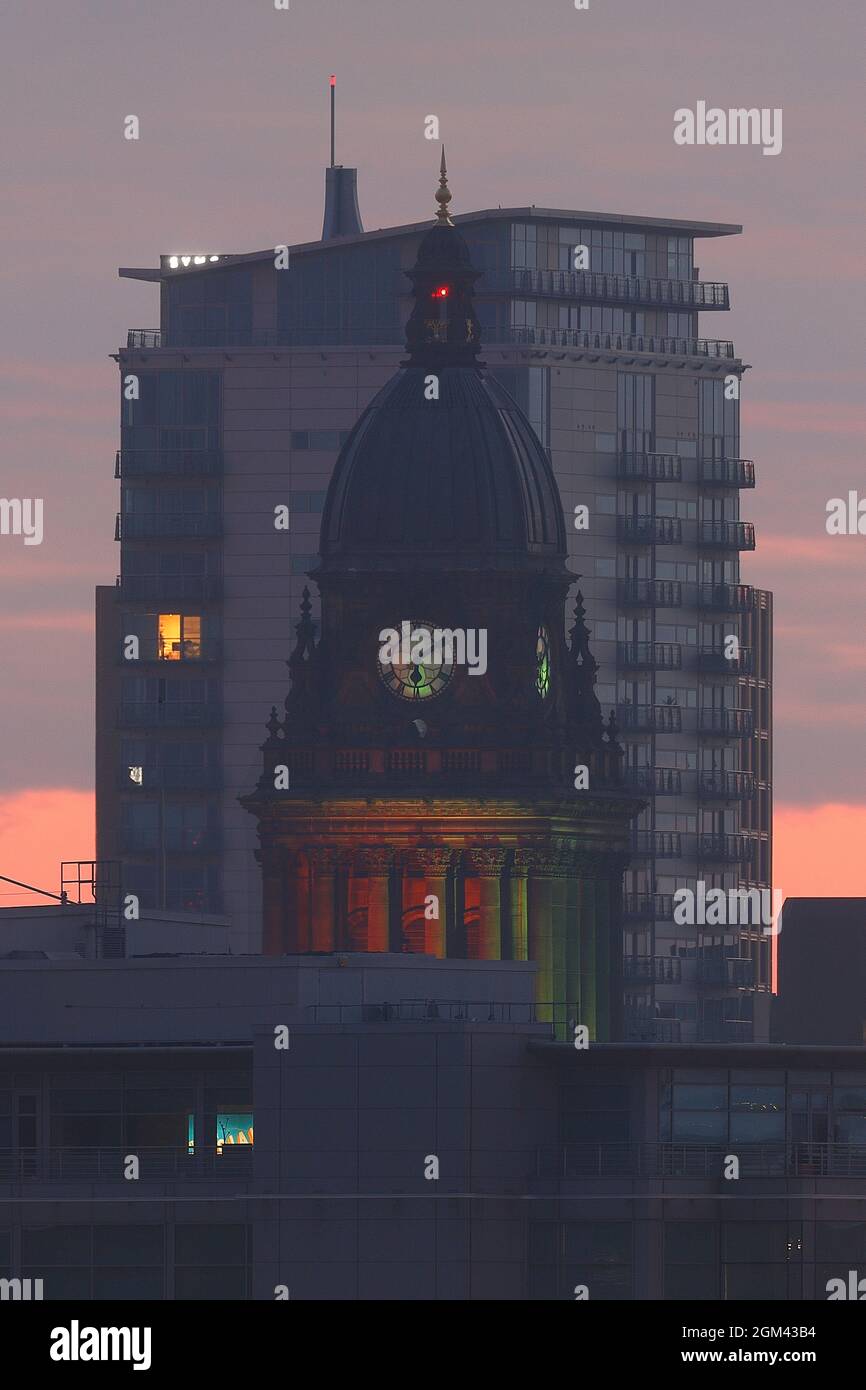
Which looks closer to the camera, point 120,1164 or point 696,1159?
point 696,1159

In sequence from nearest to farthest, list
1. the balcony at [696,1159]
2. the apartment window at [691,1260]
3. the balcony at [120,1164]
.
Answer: the apartment window at [691,1260], the balcony at [696,1159], the balcony at [120,1164]

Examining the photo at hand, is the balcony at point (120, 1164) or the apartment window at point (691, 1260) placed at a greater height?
the balcony at point (120, 1164)

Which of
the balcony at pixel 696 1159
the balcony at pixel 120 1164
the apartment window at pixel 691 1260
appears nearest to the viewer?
the apartment window at pixel 691 1260

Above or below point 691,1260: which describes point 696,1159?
above

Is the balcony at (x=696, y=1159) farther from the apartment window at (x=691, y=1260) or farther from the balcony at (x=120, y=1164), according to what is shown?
the balcony at (x=120, y=1164)

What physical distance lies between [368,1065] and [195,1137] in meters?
6.30

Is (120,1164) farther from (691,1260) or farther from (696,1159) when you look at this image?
(691,1260)

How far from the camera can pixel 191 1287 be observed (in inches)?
5925

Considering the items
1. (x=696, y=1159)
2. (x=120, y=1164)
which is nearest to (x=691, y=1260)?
(x=696, y=1159)

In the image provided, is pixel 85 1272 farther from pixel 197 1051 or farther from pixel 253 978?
pixel 253 978

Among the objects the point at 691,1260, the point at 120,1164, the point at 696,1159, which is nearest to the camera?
the point at 691,1260

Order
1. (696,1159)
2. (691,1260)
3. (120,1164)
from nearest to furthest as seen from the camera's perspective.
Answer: (691,1260), (696,1159), (120,1164)

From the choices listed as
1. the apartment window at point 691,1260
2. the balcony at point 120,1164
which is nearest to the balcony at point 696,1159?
the apartment window at point 691,1260

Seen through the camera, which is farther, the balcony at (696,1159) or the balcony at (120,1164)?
the balcony at (120,1164)
